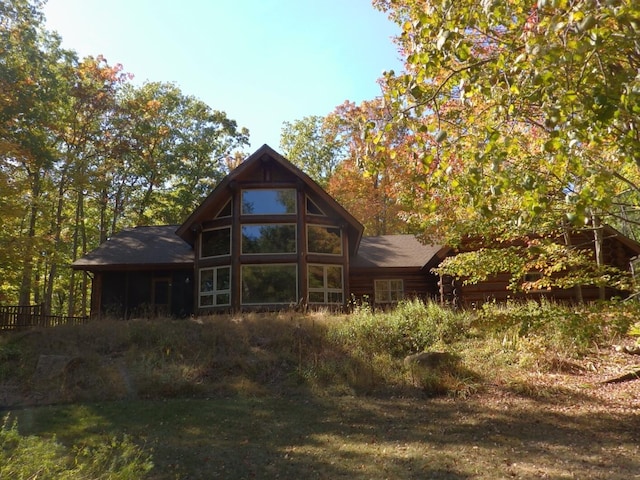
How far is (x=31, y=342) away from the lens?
591 inches

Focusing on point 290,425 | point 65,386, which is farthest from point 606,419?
point 65,386

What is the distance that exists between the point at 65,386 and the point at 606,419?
459 inches

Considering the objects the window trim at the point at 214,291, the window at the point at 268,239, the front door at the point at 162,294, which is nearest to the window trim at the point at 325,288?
the window at the point at 268,239

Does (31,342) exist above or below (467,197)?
below

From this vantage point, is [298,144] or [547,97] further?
[298,144]

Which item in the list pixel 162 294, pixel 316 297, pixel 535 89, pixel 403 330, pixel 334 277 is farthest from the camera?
pixel 162 294

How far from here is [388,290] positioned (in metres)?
23.7

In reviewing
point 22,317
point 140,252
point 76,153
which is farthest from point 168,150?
point 22,317

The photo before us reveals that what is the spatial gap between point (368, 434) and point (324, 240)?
13.6m

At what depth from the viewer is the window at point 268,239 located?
20.9 m

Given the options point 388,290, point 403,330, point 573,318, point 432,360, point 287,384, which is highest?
point 388,290

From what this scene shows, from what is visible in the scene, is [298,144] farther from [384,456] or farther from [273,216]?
[384,456]

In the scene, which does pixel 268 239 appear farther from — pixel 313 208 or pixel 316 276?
pixel 316 276

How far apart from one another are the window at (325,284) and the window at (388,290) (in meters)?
2.77
